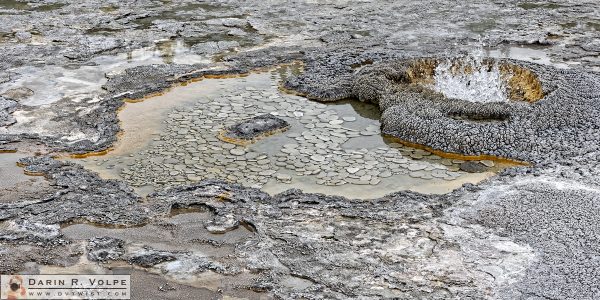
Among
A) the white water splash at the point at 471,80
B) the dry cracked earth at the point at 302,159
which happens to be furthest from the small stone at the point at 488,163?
the white water splash at the point at 471,80

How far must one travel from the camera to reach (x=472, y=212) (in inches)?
178

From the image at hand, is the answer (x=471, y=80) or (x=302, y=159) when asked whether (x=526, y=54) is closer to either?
(x=471, y=80)

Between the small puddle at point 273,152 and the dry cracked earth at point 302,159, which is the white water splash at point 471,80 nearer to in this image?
the dry cracked earth at point 302,159

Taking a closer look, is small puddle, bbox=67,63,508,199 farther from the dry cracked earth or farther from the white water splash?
the white water splash

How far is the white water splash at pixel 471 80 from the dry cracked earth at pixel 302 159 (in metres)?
0.09

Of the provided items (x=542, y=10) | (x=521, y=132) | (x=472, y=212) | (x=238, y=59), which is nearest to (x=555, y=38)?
(x=542, y=10)

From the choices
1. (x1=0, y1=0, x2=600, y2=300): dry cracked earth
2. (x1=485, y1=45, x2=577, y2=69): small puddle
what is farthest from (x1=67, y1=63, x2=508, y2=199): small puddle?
(x1=485, y1=45, x2=577, y2=69): small puddle

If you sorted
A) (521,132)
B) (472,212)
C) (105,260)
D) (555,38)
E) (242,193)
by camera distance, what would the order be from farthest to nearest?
1. (555,38)
2. (521,132)
3. (242,193)
4. (472,212)
5. (105,260)

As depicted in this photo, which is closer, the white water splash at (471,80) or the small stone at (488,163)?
Result: the small stone at (488,163)

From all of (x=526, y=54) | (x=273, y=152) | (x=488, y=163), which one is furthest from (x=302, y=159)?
(x=526, y=54)

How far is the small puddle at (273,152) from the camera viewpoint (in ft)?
16.9

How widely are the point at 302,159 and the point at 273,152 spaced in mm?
290

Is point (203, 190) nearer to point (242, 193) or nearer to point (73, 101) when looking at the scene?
point (242, 193)

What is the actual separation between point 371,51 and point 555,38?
2.62 meters
